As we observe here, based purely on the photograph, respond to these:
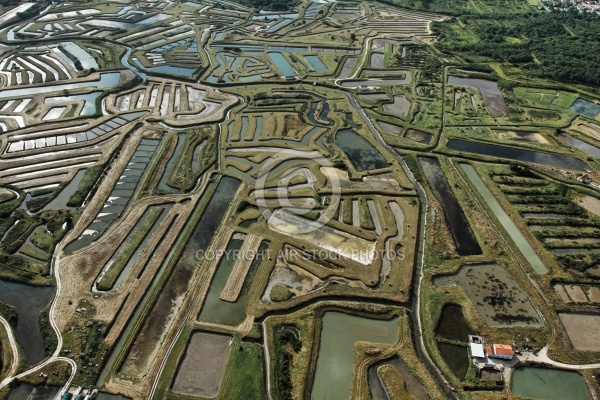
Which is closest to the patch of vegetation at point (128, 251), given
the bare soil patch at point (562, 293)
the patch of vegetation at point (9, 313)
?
the patch of vegetation at point (9, 313)

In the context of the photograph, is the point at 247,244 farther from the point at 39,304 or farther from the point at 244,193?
the point at 39,304

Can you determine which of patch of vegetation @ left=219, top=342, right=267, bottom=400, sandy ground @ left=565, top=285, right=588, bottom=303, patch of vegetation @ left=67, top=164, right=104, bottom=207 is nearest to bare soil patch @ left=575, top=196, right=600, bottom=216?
sandy ground @ left=565, top=285, right=588, bottom=303

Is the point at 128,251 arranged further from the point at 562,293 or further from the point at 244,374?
the point at 562,293

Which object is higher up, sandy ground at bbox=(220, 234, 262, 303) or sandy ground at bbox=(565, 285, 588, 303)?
sandy ground at bbox=(220, 234, 262, 303)

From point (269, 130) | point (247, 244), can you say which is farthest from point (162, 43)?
point (247, 244)

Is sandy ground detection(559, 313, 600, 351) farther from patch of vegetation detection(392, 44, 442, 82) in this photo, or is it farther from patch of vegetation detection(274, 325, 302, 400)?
patch of vegetation detection(392, 44, 442, 82)

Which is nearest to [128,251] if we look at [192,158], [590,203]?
[192,158]
